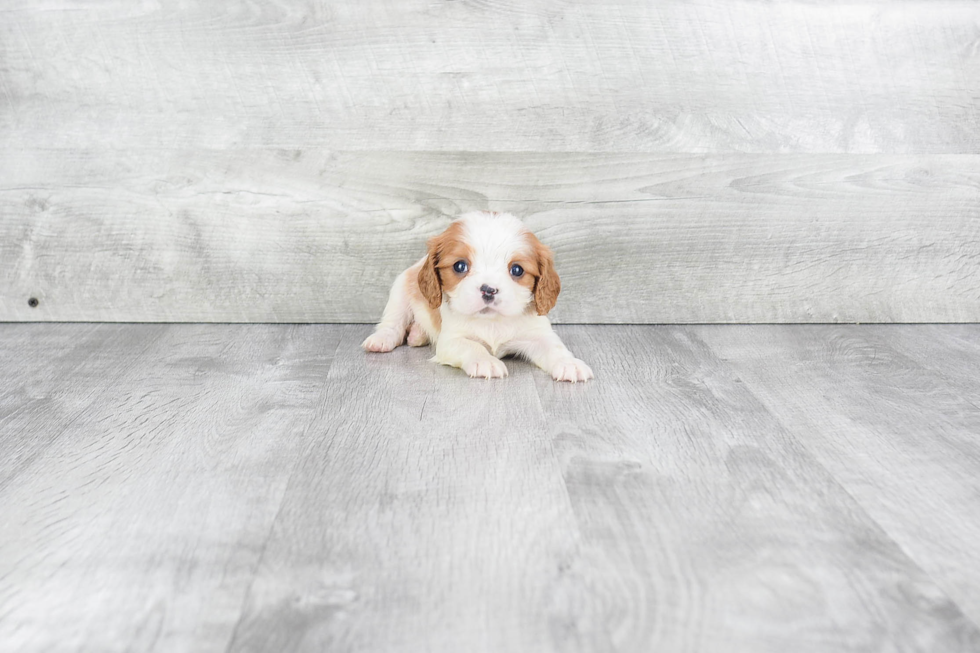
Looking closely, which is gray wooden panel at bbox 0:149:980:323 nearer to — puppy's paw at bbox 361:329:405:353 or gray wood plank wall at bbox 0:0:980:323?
gray wood plank wall at bbox 0:0:980:323

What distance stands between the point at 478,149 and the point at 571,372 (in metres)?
0.66

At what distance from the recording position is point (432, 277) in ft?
5.70

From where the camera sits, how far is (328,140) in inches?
80.3

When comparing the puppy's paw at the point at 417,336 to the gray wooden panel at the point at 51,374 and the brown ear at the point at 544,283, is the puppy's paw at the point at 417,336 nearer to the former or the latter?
the brown ear at the point at 544,283

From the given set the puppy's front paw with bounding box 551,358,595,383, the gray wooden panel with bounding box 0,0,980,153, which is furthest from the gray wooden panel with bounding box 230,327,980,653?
the gray wooden panel with bounding box 0,0,980,153

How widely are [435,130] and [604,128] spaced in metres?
0.39

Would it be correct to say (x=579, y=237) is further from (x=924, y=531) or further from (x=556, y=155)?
(x=924, y=531)

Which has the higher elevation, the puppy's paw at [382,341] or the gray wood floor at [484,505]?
the gray wood floor at [484,505]

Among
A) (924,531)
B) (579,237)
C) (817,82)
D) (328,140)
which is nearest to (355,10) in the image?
(328,140)

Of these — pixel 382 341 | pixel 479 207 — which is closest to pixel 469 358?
pixel 382 341

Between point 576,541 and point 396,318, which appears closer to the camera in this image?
point 576,541

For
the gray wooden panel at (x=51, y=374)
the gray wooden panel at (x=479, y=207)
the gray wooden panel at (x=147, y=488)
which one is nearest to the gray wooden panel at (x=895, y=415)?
the gray wooden panel at (x=479, y=207)

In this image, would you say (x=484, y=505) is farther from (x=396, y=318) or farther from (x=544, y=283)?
(x=396, y=318)

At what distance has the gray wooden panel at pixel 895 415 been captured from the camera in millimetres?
1054
